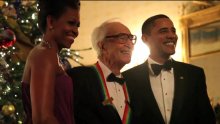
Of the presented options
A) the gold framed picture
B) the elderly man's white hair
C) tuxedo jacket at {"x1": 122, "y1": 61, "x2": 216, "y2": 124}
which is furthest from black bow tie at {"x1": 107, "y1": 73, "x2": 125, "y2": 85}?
the gold framed picture

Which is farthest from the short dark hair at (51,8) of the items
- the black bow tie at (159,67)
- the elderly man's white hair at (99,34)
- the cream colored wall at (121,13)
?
the cream colored wall at (121,13)

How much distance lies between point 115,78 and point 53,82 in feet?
2.39

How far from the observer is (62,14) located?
1530mm

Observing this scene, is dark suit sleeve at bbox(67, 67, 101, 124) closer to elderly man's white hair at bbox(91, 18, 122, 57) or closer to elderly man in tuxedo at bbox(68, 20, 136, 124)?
elderly man in tuxedo at bbox(68, 20, 136, 124)

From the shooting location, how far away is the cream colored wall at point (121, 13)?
17.0ft

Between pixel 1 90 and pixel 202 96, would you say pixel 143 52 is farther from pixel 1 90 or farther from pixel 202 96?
pixel 202 96

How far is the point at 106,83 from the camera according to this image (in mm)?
2062

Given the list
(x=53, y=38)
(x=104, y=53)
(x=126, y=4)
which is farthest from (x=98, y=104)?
(x=126, y=4)

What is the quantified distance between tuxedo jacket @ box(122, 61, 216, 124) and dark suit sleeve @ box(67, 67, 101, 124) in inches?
10.0

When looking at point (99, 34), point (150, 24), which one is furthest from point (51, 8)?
point (150, 24)

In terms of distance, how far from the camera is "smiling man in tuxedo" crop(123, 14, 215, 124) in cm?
209

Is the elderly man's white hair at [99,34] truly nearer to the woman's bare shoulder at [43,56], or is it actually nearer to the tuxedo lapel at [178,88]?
the tuxedo lapel at [178,88]

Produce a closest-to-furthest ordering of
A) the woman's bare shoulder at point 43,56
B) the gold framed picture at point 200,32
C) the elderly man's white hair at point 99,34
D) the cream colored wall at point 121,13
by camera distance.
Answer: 1. the woman's bare shoulder at point 43,56
2. the elderly man's white hair at point 99,34
3. the gold framed picture at point 200,32
4. the cream colored wall at point 121,13

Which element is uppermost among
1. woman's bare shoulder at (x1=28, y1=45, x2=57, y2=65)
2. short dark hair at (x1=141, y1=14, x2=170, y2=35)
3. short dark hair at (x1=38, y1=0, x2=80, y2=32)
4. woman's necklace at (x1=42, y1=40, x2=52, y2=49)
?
short dark hair at (x1=38, y1=0, x2=80, y2=32)
